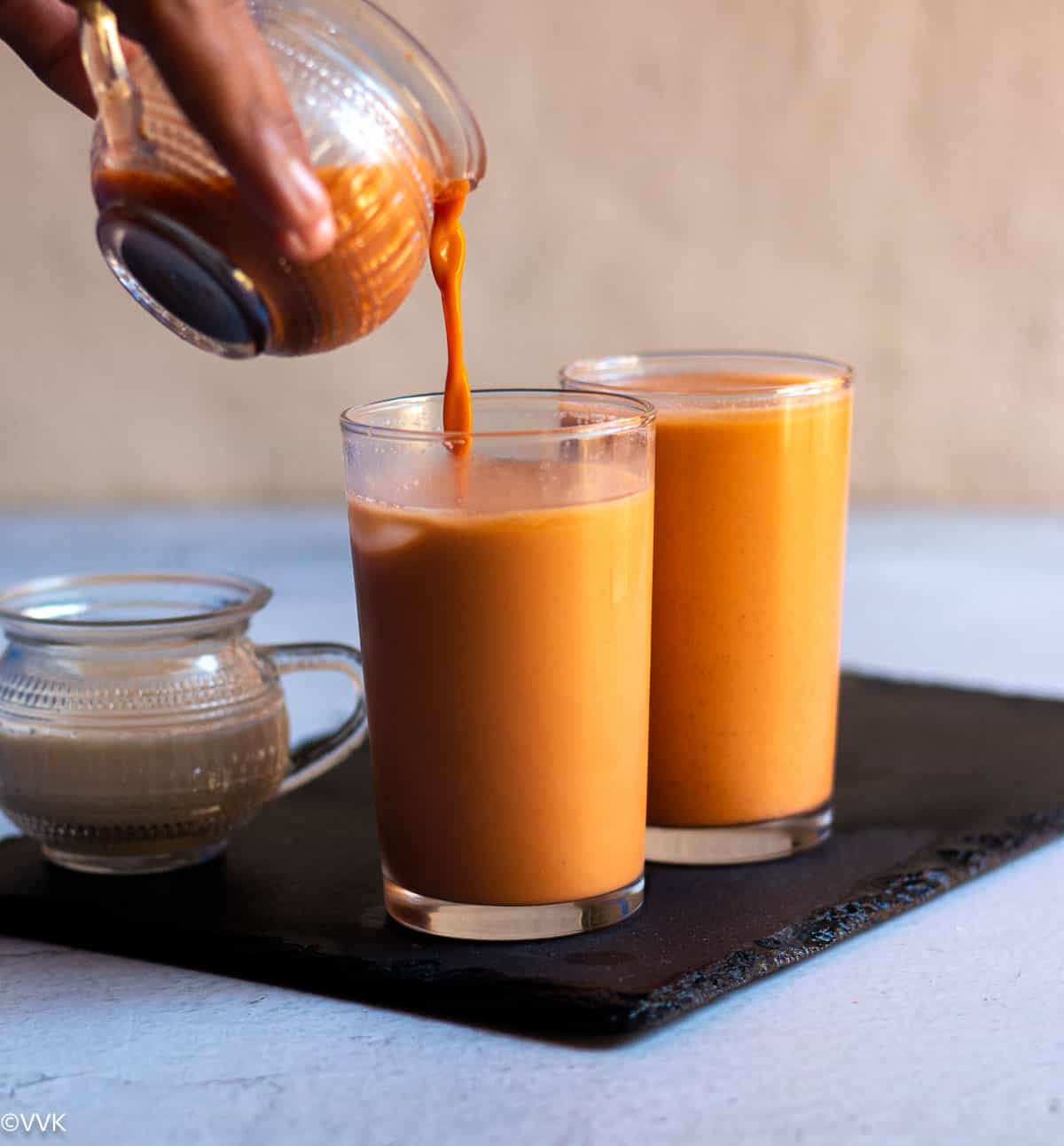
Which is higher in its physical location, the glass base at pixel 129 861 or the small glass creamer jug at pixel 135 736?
the small glass creamer jug at pixel 135 736

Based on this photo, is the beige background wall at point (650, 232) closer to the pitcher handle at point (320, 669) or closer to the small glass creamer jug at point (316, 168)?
the pitcher handle at point (320, 669)

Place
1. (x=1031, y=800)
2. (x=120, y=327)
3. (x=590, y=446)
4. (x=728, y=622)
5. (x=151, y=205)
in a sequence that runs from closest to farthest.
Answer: (x=151, y=205) < (x=590, y=446) < (x=728, y=622) < (x=1031, y=800) < (x=120, y=327)

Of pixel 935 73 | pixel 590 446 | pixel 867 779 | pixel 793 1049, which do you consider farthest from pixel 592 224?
pixel 793 1049

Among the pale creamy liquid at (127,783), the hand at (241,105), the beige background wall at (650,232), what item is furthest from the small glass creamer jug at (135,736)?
the beige background wall at (650,232)

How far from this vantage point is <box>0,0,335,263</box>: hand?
2.18 feet

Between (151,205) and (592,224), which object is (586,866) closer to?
(151,205)

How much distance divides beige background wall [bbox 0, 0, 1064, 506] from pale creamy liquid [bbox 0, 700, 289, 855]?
1069 millimetres

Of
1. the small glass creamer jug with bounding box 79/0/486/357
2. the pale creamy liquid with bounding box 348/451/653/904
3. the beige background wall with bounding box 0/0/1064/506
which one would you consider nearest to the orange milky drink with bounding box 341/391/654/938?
the pale creamy liquid with bounding box 348/451/653/904

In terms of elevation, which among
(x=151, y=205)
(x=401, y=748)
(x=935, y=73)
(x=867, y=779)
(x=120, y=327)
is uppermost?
(x=935, y=73)

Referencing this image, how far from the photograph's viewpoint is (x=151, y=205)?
2.30 ft

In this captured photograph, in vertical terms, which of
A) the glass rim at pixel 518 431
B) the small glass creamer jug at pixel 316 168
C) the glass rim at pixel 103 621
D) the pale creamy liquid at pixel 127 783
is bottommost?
the pale creamy liquid at pixel 127 783

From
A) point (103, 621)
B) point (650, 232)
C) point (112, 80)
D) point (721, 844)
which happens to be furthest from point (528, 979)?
point (650, 232)

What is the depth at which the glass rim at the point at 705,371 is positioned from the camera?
0.92 meters

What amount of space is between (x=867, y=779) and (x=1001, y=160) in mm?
1114
